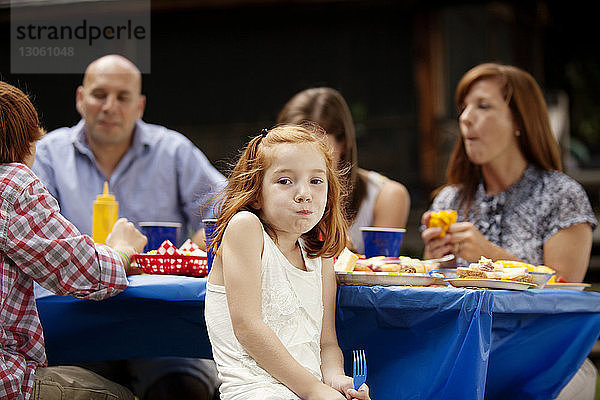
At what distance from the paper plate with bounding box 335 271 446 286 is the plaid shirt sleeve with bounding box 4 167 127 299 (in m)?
0.74

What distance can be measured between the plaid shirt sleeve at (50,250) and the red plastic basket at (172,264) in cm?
29

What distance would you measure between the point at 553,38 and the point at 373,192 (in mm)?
6211

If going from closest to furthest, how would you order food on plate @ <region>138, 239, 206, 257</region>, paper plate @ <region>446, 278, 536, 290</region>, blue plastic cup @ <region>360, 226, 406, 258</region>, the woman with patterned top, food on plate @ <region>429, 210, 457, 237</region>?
1. paper plate @ <region>446, 278, 536, 290</region>
2. food on plate @ <region>138, 239, 206, 257</region>
3. blue plastic cup @ <region>360, 226, 406, 258</region>
4. food on plate @ <region>429, 210, 457, 237</region>
5. the woman with patterned top

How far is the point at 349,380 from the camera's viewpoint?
2145mm

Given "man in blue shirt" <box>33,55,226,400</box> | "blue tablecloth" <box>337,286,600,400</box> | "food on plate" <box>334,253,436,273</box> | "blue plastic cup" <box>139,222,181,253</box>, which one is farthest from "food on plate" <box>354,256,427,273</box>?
"man in blue shirt" <box>33,55,226,400</box>

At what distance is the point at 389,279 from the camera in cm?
232

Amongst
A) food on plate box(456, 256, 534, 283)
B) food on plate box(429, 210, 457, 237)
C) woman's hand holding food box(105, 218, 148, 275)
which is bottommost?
food on plate box(456, 256, 534, 283)

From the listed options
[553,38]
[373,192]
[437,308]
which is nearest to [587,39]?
[553,38]

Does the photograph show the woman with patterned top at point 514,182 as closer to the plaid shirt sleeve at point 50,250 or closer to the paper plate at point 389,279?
the paper plate at point 389,279

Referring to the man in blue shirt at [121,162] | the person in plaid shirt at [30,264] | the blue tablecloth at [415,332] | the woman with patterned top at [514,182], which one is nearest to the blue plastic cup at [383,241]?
the woman with patterned top at [514,182]

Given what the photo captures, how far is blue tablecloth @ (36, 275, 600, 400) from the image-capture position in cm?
216

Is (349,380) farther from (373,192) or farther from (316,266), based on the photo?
(373,192)

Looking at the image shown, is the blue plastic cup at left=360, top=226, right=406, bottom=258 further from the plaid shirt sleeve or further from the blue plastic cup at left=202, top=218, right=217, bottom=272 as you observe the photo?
the plaid shirt sleeve

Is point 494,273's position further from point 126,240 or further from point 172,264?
point 126,240
